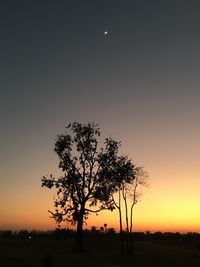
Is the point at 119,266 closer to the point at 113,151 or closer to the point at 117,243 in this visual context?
the point at 113,151

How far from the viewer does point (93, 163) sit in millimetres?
66938

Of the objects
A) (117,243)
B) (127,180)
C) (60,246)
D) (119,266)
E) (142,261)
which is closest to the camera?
(119,266)

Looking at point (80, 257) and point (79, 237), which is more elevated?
point (79, 237)

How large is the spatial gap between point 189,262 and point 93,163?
60.9 ft

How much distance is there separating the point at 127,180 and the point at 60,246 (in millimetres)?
16454

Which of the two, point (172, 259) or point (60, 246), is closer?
point (172, 259)

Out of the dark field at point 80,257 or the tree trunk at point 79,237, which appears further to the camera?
the tree trunk at point 79,237

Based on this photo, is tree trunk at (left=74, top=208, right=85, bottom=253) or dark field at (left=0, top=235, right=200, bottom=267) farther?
tree trunk at (left=74, top=208, right=85, bottom=253)

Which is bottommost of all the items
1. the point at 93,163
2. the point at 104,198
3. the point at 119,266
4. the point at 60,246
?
the point at 119,266

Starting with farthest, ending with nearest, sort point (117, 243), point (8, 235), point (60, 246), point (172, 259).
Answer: point (8, 235) < point (117, 243) < point (60, 246) < point (172, 259)

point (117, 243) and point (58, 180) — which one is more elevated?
point (58, 180)

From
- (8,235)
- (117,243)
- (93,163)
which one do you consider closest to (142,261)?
(93,163)

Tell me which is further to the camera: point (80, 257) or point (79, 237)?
point (79, 237)

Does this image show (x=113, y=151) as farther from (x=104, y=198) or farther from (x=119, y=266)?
(x=119, y=266)
